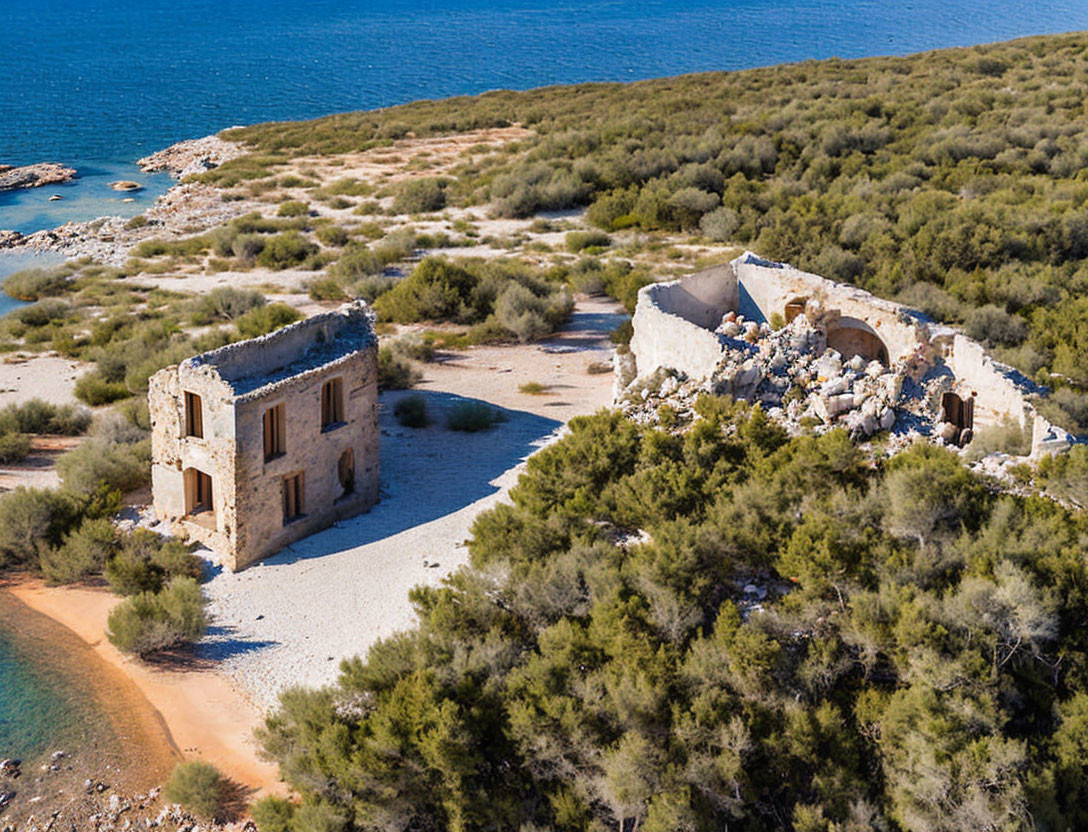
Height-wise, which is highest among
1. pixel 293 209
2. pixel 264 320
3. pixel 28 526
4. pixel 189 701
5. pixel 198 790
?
pixel 293 209

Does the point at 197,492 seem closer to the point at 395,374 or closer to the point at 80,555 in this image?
the point at 80,555

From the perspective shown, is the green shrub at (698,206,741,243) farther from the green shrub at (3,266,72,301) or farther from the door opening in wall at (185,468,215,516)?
the door opening in wall at (185,468,215,516)

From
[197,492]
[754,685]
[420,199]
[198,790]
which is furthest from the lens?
[420,199]

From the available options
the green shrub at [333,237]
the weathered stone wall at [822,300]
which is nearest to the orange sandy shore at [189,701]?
the weathered stone wall at [822,300]

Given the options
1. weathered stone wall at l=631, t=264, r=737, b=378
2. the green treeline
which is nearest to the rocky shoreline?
weathered stone wall at l=631, t=264, r=737, b=378

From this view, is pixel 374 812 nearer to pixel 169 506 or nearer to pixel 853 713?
pixel 853 713

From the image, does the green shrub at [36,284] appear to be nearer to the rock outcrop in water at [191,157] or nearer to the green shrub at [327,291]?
the green shrub at [327,291]

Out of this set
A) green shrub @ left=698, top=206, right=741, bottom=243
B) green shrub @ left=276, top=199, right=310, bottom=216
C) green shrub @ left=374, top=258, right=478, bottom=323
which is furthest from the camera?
green shrub @ left=276, top=199, right=310, bottom=216

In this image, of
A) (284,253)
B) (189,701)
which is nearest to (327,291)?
(284,253)

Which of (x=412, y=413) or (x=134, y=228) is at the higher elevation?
(x=134, y=228)
